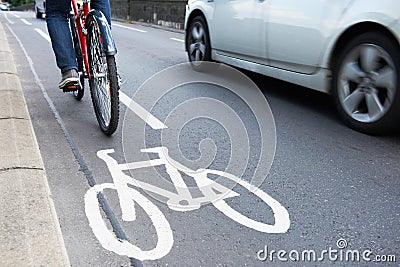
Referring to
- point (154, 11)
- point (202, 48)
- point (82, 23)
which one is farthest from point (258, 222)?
point (154, 11)

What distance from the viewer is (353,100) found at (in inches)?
151

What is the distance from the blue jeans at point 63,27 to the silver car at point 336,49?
5.16 ft

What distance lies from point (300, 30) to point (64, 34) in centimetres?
206

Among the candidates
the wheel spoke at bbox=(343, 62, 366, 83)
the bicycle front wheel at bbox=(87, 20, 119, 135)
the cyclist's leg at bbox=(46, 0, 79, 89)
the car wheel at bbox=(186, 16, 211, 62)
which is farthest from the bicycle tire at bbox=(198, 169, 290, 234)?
the car wheel at bbox=(186, 16, 211, 62)

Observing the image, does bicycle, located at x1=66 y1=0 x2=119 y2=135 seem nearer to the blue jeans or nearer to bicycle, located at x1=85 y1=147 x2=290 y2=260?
the blue jeans

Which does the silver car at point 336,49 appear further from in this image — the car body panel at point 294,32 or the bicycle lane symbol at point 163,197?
the bicycle lane symbol at point 163,197

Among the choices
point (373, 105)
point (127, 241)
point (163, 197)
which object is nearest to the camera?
point (127, 241)

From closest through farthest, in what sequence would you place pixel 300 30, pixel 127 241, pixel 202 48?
pixel 127 241, pixel 300 30, pixel 202 48

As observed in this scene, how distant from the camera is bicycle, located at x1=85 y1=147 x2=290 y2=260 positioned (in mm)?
2230

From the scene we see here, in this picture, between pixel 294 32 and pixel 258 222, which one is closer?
pixel 258 222

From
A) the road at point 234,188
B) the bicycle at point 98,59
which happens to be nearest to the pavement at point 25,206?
the road at point 234,188

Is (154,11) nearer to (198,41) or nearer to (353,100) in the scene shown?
(198,41)

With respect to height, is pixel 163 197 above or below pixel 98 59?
below

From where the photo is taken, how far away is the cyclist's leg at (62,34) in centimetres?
393
